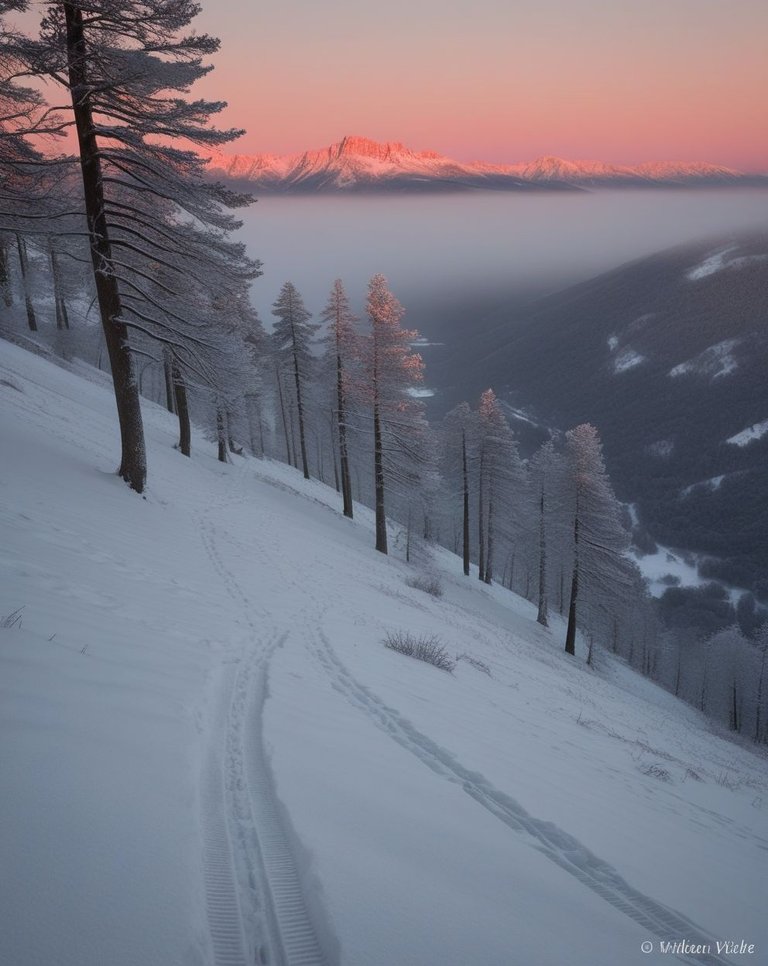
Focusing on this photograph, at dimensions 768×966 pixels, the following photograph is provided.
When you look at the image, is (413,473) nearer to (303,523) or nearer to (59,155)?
(303,523)

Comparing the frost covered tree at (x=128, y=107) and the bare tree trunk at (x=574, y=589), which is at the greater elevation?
the frost covered tree at (x=128, y=107)

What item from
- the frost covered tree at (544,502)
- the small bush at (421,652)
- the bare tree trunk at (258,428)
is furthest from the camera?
the bare tree trunk at (258,428)

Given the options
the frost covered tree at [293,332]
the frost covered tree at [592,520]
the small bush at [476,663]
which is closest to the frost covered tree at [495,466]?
the frost covered tree at [592,520]

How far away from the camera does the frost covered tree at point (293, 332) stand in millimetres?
28406

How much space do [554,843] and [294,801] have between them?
1993 mm

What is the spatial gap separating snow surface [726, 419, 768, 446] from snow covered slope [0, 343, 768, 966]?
19000 cm

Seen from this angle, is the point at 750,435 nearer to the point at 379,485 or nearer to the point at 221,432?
the point at 379,485

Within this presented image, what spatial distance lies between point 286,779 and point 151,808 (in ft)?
3.15

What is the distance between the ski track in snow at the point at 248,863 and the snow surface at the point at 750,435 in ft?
644

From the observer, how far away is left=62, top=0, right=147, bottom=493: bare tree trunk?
8266 mm

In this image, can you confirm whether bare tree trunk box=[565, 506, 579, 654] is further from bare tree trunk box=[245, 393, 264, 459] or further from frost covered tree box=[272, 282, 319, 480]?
bare tree trunk box=[245, 393, 264, 459]

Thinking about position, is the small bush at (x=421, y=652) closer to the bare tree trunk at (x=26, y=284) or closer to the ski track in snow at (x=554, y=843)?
the ski track in snow at (x=554, y=843)

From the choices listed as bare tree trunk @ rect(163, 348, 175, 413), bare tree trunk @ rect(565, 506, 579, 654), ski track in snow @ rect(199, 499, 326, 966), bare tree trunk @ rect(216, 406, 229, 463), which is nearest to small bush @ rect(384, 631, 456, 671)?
ski track in snow @ rect(199, 499, 326, 966)

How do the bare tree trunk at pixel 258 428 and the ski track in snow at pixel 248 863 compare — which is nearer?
the ski track in snow at pixel 248 863
